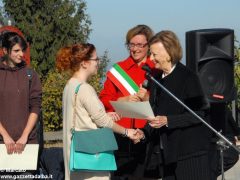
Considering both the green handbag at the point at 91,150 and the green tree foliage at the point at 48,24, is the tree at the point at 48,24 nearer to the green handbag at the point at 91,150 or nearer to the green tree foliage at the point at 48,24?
the green tree foliage at the point at 48,24

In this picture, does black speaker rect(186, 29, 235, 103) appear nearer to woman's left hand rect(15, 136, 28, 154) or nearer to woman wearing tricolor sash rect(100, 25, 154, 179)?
woman wearing tricolor sash rect(100, 25, 154, 179)

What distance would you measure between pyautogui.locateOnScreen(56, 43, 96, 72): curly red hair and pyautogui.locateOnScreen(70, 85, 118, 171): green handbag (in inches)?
9.1

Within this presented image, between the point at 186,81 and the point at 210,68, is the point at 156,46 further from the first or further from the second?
the point at 210,68

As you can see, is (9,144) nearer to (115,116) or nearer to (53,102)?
(115,116)

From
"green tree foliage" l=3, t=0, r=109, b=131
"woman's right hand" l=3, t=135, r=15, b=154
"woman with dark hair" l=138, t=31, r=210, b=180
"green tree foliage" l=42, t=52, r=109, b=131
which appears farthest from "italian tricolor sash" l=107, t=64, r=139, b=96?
"green tree foliage" l=3, t=0, r=109, b=131

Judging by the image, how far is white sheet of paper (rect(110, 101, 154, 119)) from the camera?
16.2ft

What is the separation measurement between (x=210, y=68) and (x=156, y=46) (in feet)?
5.28

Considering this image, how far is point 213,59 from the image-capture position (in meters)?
6.56

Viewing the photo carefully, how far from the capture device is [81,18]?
53.7 m

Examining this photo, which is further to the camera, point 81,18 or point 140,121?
point 81,18

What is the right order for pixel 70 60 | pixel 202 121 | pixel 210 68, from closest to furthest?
pixel 202 121, pixel 70 60, pixel 210 68

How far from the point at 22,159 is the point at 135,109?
1.12 meters

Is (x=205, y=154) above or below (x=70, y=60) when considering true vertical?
below

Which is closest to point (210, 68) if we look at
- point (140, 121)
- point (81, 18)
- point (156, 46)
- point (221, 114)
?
point (221, 114)
